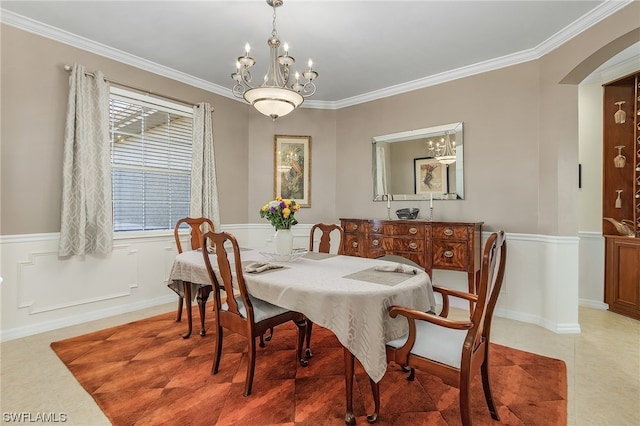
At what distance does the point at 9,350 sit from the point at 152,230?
1622 millimetres

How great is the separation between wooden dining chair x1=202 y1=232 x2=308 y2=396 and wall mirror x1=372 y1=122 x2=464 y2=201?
8.23 ft

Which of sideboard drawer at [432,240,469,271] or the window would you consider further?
the window

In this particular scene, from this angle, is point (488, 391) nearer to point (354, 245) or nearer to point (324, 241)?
point (324, 241)

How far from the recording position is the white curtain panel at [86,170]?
308cm

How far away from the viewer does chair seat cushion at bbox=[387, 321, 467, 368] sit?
156 centimetres

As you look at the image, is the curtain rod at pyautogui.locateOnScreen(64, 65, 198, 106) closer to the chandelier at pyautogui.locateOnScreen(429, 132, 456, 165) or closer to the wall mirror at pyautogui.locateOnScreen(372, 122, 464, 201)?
the wall mirror at pyautogui.locateOnScreen(372, 122, 464, 201)

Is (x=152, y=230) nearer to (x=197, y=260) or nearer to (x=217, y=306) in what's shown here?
(x=197, y=260)

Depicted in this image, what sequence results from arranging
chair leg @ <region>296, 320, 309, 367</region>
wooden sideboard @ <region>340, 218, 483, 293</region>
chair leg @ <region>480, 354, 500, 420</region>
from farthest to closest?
wooden sideboard @ <region>340, 218, 483, 293</region>
chair leg @ <region>296, 320, 309, 367</region>
chair leg @ <region>480, 354, 500, 420</region>

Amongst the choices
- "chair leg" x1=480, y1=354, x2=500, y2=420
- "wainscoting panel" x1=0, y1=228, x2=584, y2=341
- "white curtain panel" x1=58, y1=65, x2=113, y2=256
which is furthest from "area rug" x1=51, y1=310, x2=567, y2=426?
"white curtain panel" x1=58, y1=65, x2=113, y2=256

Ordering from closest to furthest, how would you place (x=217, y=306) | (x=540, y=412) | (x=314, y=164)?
1. (x=540, y=412)
2. (x=217, y=306)
3. (x=314, y=164)

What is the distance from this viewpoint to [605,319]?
3.44m

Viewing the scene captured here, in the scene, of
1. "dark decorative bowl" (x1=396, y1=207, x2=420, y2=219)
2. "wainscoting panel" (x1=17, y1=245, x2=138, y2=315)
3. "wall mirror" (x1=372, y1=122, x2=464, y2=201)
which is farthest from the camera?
"dark decorative bowl" (x1=396, y1=207, x2=420, y2=219)

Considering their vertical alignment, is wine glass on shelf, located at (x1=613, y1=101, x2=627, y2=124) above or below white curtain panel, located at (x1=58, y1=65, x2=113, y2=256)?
above

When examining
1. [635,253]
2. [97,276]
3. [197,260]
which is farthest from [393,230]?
[97,276]
